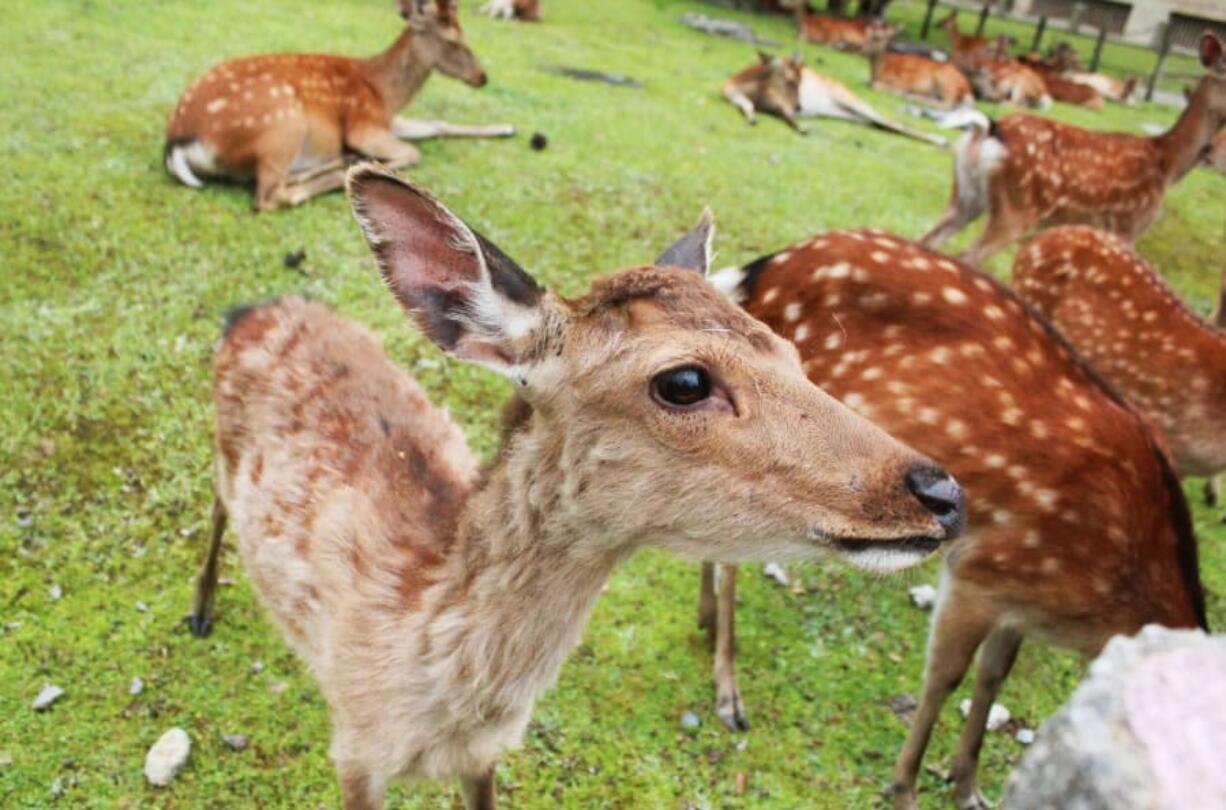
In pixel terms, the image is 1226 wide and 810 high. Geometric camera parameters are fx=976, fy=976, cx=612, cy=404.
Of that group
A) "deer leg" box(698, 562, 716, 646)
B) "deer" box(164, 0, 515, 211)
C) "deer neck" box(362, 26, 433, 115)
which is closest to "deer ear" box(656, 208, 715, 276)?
"deer leg" box(698, 562, 716, 646)

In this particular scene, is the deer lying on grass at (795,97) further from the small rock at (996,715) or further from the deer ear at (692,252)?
the deer ear at (692,252)

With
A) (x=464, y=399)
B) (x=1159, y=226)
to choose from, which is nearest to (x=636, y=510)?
(x=464, y=399)

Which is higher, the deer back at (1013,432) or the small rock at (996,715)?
the deer back at (1013,432)

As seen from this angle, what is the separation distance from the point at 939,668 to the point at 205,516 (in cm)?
258

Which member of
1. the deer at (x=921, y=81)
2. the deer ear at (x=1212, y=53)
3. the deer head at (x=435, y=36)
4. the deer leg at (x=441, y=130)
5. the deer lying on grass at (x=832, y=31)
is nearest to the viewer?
the deer ear at (x=1212, y=53)

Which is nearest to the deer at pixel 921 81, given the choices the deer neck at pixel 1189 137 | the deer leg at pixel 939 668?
the deer neck at pixel 1189 137

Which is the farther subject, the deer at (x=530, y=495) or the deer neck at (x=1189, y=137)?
the deer neck at (x=1189, y=137)

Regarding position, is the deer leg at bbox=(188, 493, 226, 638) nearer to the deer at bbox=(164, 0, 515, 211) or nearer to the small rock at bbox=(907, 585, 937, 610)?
the small rock at bbox=(907, 585, 937, 610)

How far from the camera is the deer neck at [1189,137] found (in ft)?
22.7

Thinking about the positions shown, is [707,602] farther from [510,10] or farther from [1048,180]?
[510,10]

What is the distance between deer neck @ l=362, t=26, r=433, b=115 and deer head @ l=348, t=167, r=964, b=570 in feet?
18.7

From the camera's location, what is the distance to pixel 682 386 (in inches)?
69.2

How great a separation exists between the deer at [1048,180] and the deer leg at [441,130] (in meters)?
3.27

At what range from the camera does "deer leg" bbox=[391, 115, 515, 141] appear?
24.2 feet
